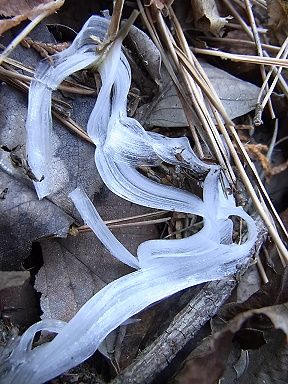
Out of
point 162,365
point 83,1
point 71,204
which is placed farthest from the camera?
point 83,1

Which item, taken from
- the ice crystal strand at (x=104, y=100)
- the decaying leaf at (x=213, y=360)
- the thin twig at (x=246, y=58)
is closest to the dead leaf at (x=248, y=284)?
the decaying leaf at (x=213, y=360)

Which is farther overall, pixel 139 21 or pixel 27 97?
pixel 139 21

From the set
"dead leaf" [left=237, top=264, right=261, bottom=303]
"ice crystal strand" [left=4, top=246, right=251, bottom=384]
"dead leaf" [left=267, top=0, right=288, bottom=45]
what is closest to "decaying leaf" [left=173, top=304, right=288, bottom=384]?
"ice crystal strand" [left=4, top=246, right=251, bottom=384]

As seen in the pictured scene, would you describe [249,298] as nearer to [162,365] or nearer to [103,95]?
[162,365]

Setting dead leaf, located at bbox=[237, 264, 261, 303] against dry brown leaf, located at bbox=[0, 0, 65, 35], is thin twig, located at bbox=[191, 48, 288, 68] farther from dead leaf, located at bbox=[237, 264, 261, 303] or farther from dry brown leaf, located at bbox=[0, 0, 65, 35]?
dead leaf, located at bbox=[237, 264, 261, 303]

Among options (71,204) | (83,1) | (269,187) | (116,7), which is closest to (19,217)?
(71,204)

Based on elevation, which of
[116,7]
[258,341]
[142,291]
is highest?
[116,7]

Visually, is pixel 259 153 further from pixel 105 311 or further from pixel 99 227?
pixel 105 311
